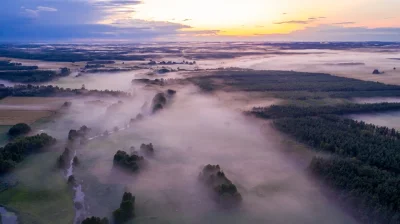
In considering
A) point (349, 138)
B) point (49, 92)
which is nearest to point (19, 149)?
point (49, 92)

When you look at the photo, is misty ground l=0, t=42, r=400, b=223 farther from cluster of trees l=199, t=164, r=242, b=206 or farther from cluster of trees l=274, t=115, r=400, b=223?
cluster of trees l=274, t=115, r=400, b=223

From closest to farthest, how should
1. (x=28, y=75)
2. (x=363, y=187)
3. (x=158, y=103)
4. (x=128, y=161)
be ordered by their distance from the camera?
(x=363, y=187) < (x=128, y=161) < (x=158, y=103) < (x=28, y=75)

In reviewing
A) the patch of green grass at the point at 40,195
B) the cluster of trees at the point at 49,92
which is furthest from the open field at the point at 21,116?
the patch of green grass at the point at 40,195

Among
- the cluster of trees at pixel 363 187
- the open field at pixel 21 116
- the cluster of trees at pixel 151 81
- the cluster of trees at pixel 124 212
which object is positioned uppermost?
the cluster of trees at pixel 151 81

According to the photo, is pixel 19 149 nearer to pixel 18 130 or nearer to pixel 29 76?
pixel 18 130

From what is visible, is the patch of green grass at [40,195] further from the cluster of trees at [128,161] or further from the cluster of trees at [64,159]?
the cluster of trees at [128,161]

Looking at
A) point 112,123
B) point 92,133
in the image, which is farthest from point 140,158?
point 112,123
